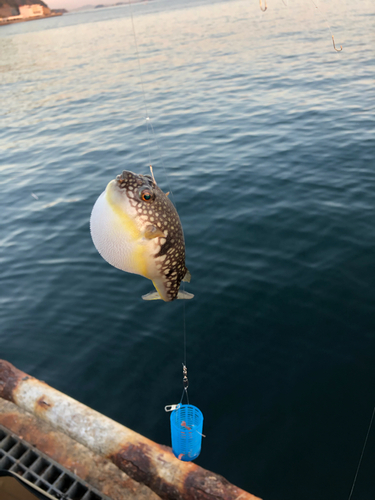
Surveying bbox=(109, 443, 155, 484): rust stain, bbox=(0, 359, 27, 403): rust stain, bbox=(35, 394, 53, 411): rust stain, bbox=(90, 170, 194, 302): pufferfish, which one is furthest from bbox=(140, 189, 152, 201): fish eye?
bbox=(0, 359, 27, 403): rust stain

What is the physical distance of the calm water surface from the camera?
5.81 meters

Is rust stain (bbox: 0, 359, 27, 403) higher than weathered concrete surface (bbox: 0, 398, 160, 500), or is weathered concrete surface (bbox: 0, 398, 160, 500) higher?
rust stain (bbox: 0, 359, 27, 403)

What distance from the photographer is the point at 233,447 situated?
5.63 m

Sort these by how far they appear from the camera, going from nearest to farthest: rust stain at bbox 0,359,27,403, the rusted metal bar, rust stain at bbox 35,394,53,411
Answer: the rusted metal bar → rust stain at bbox 35,394,53,411 → rust stain at bbox 0,359,27,403

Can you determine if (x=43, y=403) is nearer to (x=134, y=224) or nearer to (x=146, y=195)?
(x=134, y=224)

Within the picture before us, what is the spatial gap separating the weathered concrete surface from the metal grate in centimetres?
9

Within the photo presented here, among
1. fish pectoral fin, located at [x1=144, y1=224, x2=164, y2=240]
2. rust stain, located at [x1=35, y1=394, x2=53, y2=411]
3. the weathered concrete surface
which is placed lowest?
the weathered concrete surface

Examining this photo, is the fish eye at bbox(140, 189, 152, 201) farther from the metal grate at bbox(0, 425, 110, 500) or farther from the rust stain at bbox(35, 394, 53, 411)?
the rust stain at bbox(35, 394, 53, 411)

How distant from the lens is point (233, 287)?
333 inches

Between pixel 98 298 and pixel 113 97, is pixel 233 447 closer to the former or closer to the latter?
pixel 98 298

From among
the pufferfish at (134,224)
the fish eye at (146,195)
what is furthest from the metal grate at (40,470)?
the fish eye at (146,195)

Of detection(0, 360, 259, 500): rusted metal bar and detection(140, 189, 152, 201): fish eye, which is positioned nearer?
detection(140, 189, 152, 201): fish eye

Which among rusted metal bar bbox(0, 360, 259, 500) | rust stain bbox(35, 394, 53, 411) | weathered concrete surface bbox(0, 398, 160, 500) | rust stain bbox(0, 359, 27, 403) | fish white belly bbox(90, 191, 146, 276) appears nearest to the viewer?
fish white belly bbox(90, 191, 146, 276)

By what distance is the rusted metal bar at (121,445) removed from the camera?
179 inches
